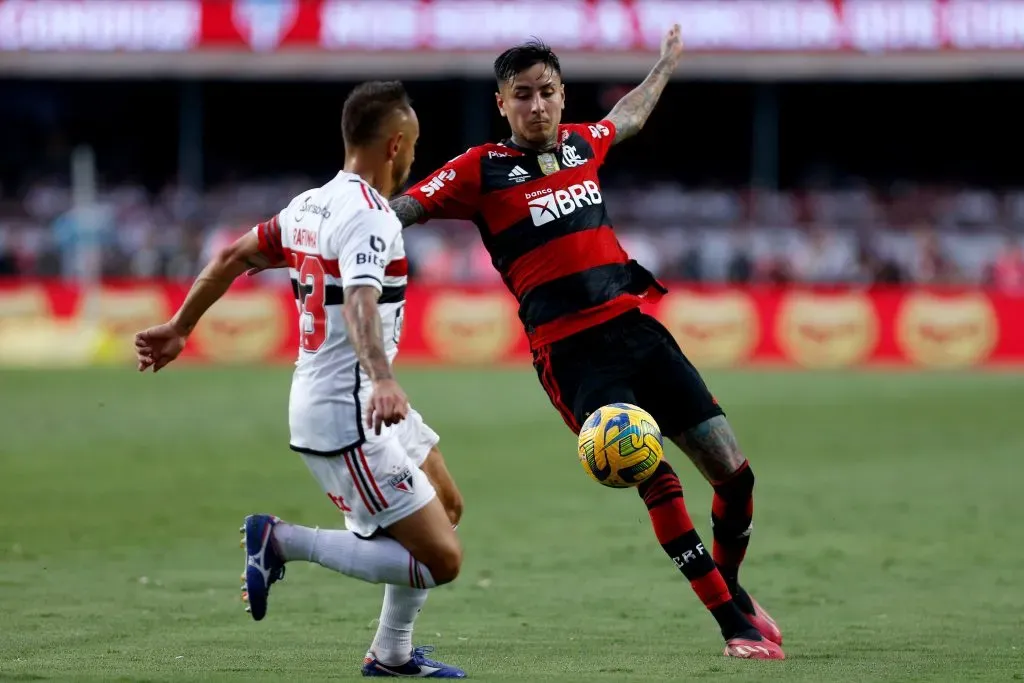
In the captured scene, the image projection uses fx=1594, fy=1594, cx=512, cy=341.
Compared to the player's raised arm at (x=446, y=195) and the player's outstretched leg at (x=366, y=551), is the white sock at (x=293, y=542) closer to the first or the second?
the player's outstretched leg at (x=366, y=551)

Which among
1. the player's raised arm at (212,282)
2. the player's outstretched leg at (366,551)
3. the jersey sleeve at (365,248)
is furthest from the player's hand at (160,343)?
the jersey sleeve at (365,248)

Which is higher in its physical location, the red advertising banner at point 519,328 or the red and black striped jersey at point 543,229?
the red and black striped jersey at point 543,229

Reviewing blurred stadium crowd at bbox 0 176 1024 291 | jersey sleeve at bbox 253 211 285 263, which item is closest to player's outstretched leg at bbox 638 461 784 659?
jersey sleeve at bbox 253 211 285 263

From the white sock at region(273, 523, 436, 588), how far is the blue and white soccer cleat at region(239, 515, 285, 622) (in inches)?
1.7

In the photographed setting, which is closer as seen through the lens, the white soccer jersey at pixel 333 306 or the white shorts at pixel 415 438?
the white soccer jersey at pixel 333 306

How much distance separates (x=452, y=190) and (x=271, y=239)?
117 cm

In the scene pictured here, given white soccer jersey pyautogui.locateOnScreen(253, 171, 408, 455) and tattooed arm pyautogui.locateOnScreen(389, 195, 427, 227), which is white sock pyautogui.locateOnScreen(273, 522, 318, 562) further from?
tattooed arm pyautogui.locateOnScreen(389, 195, 427, 227)

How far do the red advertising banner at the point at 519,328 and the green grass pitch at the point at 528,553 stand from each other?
19.8ft

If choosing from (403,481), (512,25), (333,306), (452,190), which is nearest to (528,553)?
(452,190)

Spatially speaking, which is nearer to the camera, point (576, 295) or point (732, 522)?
point (576, 295)

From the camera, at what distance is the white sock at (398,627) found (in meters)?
6.30

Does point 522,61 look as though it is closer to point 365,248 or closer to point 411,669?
point 365,248

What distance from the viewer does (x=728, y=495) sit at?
732 centimetres

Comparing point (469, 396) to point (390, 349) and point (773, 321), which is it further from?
point (390, 349)
